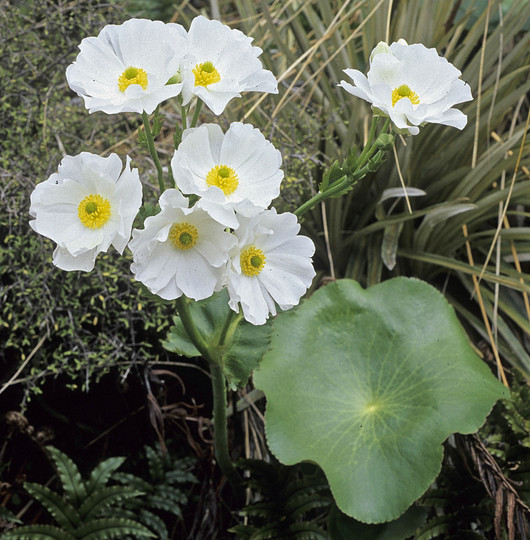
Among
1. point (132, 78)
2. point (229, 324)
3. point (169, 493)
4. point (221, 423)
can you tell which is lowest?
point (169, 493)

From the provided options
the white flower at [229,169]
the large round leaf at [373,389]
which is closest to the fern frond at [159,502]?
the large round leaf at [373,389]

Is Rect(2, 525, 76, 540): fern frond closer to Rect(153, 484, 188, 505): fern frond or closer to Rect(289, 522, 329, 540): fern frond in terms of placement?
Rect(153, 484, 188, 505): fern frond

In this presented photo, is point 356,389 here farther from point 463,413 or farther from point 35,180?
point 35,180

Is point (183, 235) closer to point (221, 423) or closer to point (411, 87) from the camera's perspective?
point (411, 87)

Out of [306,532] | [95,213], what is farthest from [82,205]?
[306,532]

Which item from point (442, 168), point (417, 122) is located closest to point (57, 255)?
point (417, 122)
